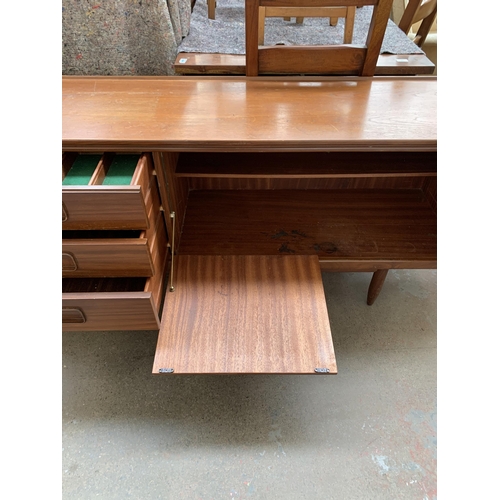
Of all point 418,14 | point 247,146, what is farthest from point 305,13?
point 418,14

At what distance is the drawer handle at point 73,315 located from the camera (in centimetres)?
76

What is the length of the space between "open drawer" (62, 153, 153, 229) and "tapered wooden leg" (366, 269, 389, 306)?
713 millimetres

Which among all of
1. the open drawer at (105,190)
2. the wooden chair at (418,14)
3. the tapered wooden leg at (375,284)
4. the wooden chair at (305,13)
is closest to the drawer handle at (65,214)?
the open drawer at (105,190)

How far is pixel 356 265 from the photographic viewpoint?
38.8 inches

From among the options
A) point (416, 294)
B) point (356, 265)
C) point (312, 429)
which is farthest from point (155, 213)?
point (416, 294)

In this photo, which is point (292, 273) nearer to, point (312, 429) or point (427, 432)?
point (312, 429)

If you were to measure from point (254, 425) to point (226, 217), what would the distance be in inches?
22.0

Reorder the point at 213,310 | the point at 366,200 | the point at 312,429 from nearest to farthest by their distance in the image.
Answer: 1. the point at 213,310
2. the point at 312,429
3. the point at 366,200

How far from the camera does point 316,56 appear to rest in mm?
894

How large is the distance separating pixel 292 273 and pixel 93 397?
62 cm

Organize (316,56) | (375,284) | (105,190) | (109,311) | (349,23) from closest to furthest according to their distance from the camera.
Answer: (105,190)
(109,311)
(316,56)
(349,23)
(375,284)

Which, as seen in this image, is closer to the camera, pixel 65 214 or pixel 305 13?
pixel 65 214

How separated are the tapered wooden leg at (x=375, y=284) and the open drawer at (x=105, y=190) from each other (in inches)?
28.1

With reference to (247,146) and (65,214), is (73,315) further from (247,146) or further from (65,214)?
(247,146)
